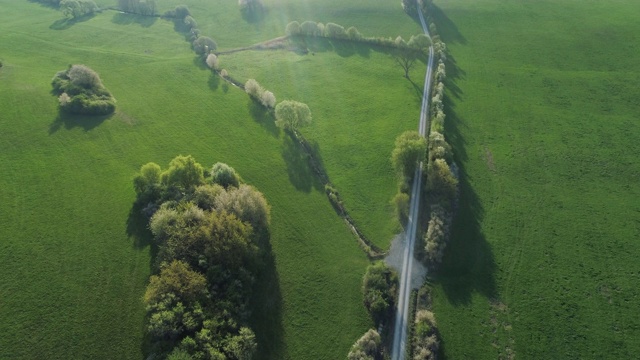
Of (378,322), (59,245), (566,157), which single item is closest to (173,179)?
(59,245)

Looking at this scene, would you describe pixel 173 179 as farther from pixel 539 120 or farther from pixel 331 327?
pixel 539 120

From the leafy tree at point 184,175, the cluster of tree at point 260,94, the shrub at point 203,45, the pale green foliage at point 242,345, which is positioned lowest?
the pale green foliage at point 242,345

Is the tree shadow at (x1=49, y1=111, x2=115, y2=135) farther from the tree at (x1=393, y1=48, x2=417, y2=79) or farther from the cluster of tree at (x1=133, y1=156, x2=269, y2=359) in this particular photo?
the tree at (x1=393, y1=48, x2=417, y2=79)

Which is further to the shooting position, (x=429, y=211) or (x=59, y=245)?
(x=429, y=211)

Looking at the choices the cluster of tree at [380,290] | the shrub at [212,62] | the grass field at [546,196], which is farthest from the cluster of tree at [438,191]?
the shrub at [212,62]

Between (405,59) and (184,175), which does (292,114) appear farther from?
(405,59)

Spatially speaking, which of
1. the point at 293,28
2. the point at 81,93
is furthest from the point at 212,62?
the point at 81,93

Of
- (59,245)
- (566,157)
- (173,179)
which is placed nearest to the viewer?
(59,245)

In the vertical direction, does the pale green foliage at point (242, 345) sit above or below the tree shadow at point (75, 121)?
below

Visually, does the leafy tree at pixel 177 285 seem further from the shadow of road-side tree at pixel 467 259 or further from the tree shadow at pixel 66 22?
the tree shadow at pixel 66 22
